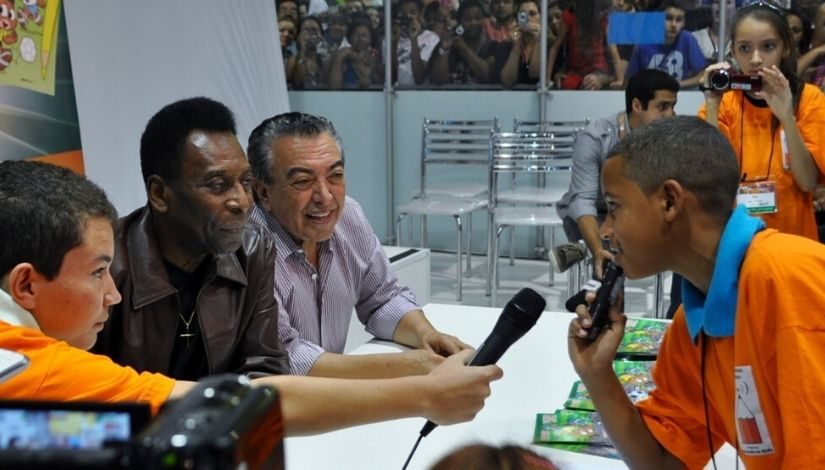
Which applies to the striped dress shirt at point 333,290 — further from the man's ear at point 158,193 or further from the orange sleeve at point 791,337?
the orange sleeve at point 791,337

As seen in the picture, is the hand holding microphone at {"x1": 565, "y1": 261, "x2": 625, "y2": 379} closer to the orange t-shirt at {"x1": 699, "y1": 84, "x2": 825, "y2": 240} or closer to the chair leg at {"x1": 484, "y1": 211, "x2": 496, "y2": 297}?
the orange t-shirt at {"x1": 699, "y1": 84, "x2": 825, "y2": 240}

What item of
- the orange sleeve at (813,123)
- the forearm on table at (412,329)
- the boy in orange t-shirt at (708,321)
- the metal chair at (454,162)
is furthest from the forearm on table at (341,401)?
the metal chair at (454,162)

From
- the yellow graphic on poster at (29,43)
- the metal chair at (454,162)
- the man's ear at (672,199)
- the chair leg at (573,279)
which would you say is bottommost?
the chair leg at (573,279)

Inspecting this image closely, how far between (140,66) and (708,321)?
3.31 meters

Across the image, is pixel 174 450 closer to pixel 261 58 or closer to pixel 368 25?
pixel 261 58

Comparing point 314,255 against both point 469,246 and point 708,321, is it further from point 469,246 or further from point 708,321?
point 469,246

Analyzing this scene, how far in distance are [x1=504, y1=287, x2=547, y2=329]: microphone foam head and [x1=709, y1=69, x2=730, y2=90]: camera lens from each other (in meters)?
1.58

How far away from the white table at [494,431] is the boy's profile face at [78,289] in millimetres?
424

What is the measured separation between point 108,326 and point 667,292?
3.91m

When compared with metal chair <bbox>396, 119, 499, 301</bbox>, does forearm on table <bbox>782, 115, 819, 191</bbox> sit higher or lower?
higher

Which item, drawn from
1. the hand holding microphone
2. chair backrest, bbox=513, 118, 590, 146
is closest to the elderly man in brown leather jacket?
the hand holding microphone

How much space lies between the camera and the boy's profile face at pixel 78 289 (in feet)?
3.67

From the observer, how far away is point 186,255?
68.5 inches

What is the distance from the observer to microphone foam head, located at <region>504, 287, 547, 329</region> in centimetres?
143
